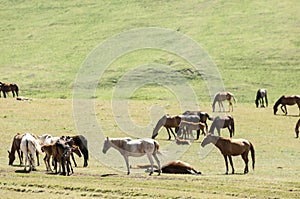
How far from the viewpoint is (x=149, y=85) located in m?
76.1

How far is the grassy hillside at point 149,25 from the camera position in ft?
260

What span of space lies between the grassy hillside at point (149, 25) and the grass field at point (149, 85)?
0.51 ft

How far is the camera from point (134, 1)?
375 ft

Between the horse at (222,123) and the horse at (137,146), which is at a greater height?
the horse at (222,123)

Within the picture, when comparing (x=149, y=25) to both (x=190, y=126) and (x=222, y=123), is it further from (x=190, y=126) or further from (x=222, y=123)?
(x=190, y=126)

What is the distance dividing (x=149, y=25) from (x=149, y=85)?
1033 inches

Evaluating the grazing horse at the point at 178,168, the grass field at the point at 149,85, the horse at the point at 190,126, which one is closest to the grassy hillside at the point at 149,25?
the grass field at the point at 149,85

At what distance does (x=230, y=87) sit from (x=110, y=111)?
2869cm

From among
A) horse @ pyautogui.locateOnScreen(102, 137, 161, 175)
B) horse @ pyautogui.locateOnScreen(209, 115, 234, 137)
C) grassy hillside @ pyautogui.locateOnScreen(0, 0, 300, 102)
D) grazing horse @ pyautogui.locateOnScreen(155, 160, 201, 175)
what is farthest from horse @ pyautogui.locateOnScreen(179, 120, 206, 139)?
grassy hillside @ pyautogui.locateOnScreen(0, 0, 300, 102)

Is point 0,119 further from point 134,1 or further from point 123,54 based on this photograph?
point 134,1

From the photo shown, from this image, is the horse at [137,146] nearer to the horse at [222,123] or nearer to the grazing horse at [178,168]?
the grazing horse at [178,168]

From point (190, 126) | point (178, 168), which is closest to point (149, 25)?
point (190, 126)

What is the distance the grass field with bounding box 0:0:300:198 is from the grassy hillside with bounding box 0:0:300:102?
155 mm

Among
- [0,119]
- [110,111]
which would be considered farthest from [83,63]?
[0,119]
